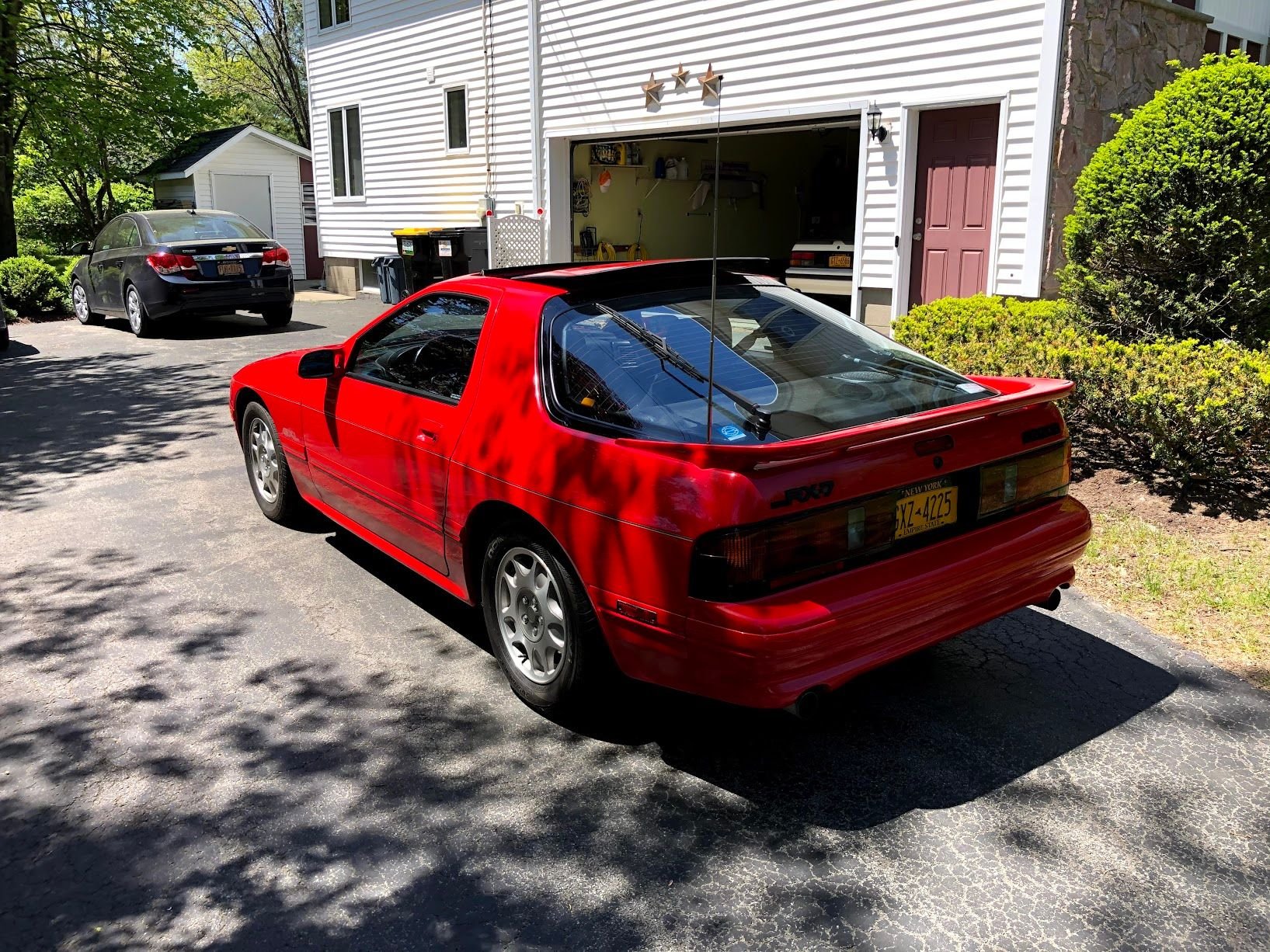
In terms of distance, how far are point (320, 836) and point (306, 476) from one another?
107 inches

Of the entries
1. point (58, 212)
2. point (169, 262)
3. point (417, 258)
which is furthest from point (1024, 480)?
point (58, 212)

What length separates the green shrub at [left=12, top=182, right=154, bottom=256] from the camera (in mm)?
28406

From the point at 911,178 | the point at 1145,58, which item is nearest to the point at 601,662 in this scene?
the point at 911,178

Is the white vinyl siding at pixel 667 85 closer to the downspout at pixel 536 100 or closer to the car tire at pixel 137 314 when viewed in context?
the downspout at pixel 536 100

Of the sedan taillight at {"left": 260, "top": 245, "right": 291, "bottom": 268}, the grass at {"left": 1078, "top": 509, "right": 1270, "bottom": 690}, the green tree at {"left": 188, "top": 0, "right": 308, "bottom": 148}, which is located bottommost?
the grass at {"left": 1078, "top": 509, "right": 1270, "bottom": 690}

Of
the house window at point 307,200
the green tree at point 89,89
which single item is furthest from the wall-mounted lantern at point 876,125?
the house window at point 307,200

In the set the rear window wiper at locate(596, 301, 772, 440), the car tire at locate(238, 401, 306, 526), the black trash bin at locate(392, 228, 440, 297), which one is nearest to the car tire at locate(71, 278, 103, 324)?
the black trash bin at locate(392, 228, 440, 297)

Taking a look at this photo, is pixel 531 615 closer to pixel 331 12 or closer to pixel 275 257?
pixel 275 257

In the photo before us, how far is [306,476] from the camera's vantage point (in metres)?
5.48

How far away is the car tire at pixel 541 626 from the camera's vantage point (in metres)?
3.48

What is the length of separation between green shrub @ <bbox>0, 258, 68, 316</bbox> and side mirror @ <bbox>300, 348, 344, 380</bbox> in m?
14.4

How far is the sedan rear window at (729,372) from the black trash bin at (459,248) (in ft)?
41.4

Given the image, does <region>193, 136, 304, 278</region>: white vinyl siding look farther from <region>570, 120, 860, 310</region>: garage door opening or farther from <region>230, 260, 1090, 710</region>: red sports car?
<region>230, 260, 1090, 710</region>: red sports car

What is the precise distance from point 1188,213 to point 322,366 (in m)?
5.44
